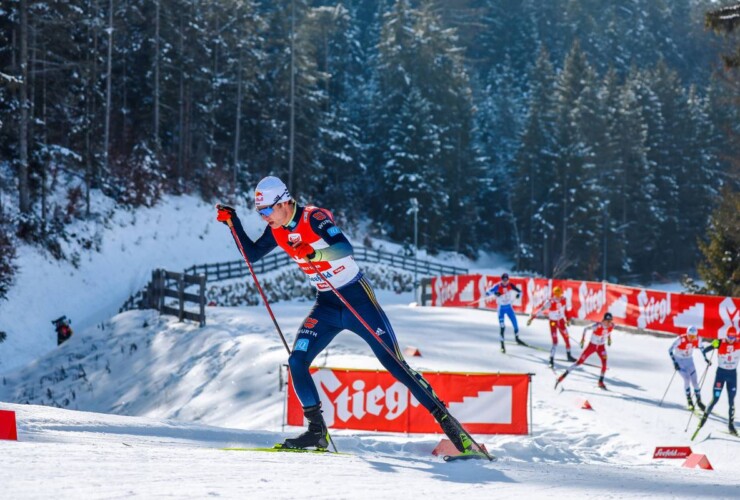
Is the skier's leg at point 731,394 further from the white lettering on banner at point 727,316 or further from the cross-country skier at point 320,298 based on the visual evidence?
the cross-country skier at point 320,298

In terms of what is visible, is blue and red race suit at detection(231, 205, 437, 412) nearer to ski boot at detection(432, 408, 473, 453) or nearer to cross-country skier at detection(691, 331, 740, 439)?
ski boot at detection(432, 408, 473, 453)

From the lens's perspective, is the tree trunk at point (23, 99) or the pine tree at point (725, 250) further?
the tree trunk at point (23, 99)

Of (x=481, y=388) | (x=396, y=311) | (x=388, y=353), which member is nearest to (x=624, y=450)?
(x=481, y=388)

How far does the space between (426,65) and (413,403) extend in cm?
5795

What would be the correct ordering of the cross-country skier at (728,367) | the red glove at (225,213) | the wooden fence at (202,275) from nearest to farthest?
the red glove at (225,213), the cross-country skier at (728,367), the wooden fence at (202,275)

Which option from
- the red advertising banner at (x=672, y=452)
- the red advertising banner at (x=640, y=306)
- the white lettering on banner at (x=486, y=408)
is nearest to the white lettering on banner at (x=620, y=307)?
the red advertising banner at (x=640, y=306)

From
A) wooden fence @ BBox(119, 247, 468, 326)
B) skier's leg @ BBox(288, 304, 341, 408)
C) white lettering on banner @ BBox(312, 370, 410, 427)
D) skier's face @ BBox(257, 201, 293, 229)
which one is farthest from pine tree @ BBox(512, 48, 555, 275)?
skier's face @ BBox(257, 201, 293, 229)

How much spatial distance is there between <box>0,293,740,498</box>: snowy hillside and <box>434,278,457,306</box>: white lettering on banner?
14.6 feet

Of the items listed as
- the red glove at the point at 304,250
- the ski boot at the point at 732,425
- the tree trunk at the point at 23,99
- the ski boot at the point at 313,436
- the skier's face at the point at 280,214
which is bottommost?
the ski boot at the point at 732,425

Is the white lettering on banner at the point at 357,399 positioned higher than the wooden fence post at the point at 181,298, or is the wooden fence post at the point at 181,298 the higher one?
the wooden fence post at the point at 181,298

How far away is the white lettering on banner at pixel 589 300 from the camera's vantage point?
1000 inches

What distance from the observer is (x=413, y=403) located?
1200cm

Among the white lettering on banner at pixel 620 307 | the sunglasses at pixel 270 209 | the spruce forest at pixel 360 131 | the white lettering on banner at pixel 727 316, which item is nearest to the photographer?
the sunglasses at pixel 270 209

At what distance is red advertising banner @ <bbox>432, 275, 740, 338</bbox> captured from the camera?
831 inches
